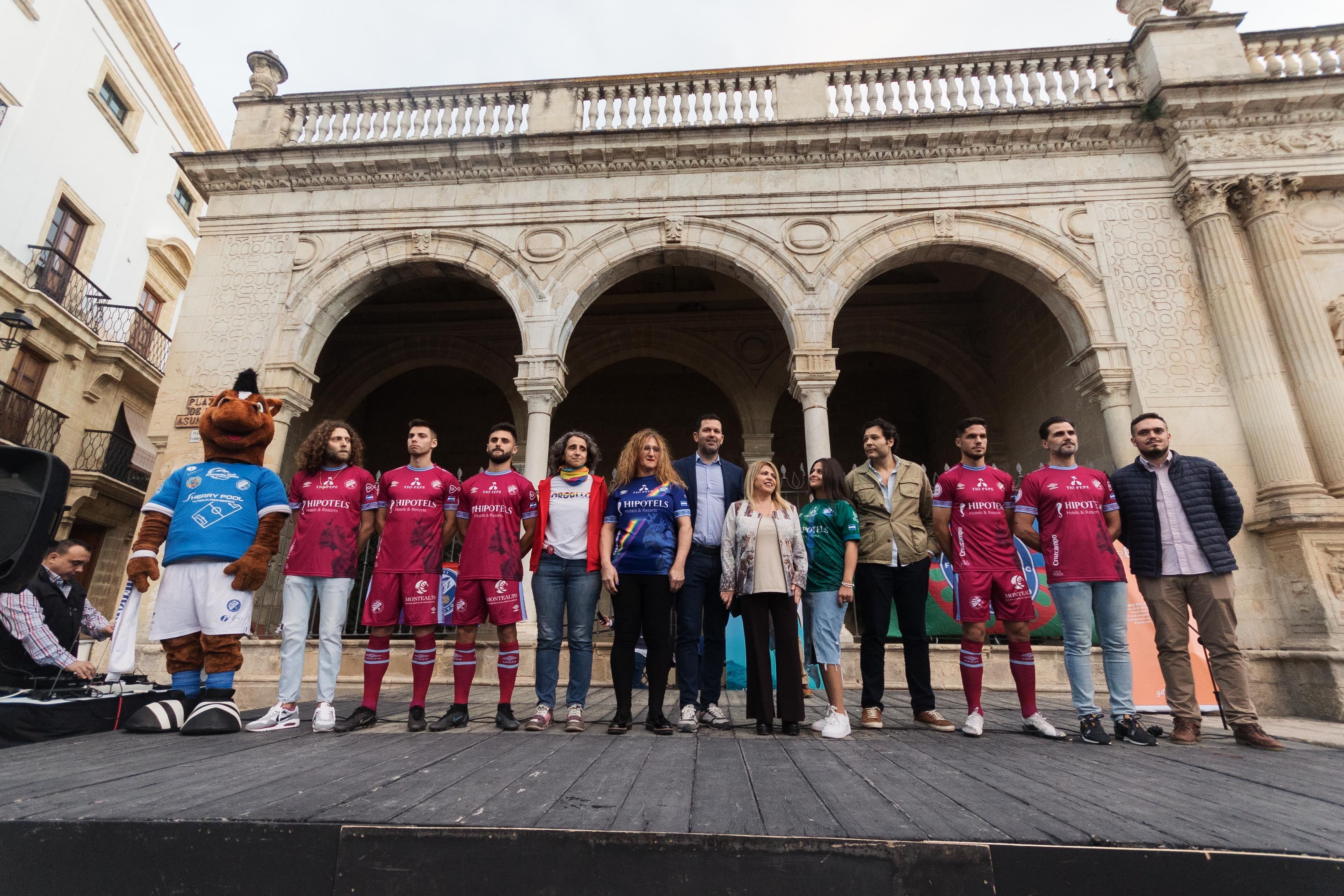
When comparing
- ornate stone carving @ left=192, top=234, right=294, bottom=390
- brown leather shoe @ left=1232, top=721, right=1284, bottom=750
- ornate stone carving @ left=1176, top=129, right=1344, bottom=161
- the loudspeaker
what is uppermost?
ornate stone carving @ left=1176, top=129, right=1344, bottom=161

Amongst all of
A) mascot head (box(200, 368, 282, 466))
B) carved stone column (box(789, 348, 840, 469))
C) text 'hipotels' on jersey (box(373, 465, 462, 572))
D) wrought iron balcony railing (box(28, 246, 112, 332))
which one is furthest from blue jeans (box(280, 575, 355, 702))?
wrought iron balcony railing (box(28, 246, 112, 332))

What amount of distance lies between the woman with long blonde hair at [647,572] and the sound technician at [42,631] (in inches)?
139

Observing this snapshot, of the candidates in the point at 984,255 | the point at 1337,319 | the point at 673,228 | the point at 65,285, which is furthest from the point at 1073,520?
the point at 65,285

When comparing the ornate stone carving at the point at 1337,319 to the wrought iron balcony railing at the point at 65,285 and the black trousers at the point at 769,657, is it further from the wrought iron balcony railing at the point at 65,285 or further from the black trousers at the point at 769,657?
the wrought iron balcony railing at the point at 65,285

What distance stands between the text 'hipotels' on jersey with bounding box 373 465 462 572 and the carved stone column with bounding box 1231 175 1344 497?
29.0 feet

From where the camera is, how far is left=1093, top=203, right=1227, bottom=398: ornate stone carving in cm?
751

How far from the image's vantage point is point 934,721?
3.98 meters

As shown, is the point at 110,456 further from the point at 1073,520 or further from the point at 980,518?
the point at 1073,520

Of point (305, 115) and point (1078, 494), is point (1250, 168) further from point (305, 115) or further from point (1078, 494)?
point (305, 115)

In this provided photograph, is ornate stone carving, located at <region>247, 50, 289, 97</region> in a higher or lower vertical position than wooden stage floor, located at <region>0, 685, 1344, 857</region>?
higher

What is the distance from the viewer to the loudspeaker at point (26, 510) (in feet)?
A: 5.15

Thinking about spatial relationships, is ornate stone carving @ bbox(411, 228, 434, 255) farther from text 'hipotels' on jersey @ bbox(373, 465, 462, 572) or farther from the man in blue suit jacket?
the man in blue suit jacket

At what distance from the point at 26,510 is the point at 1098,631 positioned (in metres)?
4.98

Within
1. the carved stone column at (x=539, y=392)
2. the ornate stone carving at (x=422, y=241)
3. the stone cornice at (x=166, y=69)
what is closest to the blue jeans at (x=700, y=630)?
the carved stone column at (x=539, y=392)
